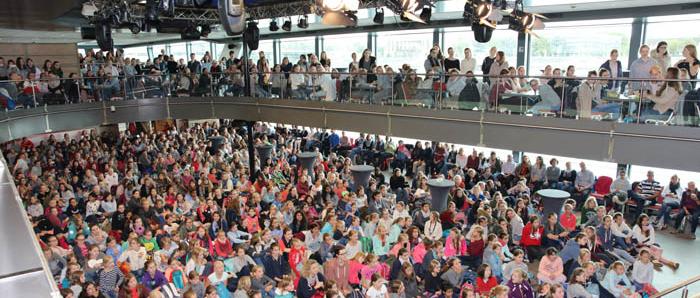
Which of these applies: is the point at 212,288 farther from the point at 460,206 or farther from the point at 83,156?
the point at 83,156

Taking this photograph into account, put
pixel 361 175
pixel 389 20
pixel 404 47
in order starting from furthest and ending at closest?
pixel 404 47 < pixel 389 20 < pixel 361 175

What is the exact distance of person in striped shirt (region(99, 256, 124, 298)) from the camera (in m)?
7.56

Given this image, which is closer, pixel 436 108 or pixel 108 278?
pixel 108 278

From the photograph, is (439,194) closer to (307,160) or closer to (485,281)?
(485,281)

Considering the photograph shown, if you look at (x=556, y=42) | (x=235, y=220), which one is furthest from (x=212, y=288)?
(x=556, y=42)

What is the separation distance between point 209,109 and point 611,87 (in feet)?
43.2

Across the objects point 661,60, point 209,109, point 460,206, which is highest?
point 661,60

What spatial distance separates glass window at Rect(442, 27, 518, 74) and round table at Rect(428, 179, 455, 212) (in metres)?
5.98

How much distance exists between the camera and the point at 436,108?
40.7 feet

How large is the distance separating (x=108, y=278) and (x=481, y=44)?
15.2 m

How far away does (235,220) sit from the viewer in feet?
34.8

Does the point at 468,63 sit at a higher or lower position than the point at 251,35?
lower

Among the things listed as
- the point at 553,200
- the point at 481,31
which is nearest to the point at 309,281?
the point at 481,31

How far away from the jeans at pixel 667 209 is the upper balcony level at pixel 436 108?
383cm
